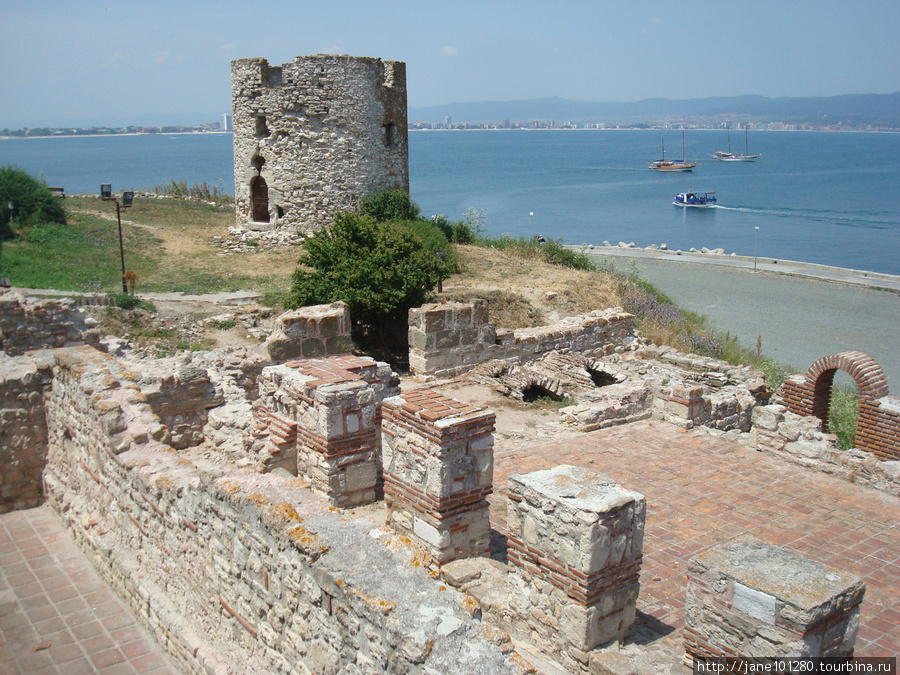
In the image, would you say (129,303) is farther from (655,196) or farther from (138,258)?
(655,196)

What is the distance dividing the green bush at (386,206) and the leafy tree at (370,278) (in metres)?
5.49

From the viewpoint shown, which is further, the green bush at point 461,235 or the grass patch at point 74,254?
the green bush at point 461,235

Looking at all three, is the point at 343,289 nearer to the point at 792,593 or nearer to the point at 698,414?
the point at 698,414

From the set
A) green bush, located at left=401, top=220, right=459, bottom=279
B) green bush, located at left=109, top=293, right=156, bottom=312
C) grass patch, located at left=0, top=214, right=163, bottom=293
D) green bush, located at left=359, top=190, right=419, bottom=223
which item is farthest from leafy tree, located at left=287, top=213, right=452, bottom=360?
grass patch, located at left=0, top=214, right=163, bottom=293

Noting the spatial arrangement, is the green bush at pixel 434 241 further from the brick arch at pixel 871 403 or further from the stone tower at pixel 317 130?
the brick arch at pixel 871 403

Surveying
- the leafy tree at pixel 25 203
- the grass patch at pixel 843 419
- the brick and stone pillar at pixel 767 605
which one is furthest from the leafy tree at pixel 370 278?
the brick and stone pillar at pixel 767 605

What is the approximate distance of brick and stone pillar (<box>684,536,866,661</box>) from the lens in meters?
3.90

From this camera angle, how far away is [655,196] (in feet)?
299

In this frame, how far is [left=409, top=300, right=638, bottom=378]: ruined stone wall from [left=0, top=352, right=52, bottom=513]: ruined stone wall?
538 cm

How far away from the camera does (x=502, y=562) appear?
5844 millimetres

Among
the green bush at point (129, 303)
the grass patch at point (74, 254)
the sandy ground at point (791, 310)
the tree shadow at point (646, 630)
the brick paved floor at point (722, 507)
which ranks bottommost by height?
the sandy ground at point (791, 310)

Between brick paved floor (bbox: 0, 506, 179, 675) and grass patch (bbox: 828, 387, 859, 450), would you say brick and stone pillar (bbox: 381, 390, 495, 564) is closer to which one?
brick paved floor (bbox: 0, 506, 179, 675)

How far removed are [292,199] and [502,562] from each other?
765 inches

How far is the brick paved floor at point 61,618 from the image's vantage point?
5.92 metres
